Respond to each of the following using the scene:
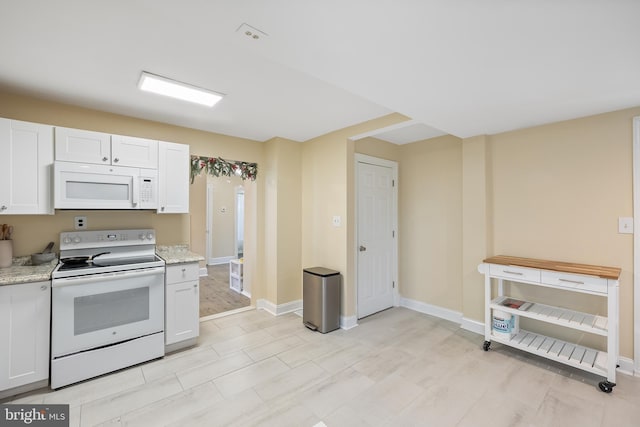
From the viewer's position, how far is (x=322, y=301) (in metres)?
3.27

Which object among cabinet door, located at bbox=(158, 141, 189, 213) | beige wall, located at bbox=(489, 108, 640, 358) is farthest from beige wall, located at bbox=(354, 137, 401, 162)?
cabinet door, located at bbox=(158, 141, 189, 213)

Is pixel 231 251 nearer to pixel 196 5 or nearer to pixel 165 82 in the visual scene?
pixel 165 82

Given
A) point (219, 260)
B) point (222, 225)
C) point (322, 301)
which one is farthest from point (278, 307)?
point (222, 225)

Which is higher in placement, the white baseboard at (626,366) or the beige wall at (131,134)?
the beige wall at (131,134)

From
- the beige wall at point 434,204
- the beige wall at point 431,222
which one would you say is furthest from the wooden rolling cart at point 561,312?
the beige wall at point 431,222

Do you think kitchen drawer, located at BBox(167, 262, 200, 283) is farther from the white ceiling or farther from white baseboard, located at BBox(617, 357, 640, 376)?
white baseboard, located at BBox(617, 357, 640, 376)

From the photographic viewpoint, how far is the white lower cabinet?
2760mm

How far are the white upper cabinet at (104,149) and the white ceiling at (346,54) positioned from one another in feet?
1.10

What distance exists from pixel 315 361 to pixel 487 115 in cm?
283

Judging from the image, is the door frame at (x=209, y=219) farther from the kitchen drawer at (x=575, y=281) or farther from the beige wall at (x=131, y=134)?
the kitchen drawer at (x=575, y=281)

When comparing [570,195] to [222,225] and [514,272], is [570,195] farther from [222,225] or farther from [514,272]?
[222,225]

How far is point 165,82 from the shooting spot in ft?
7.43

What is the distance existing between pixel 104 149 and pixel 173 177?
0.64 m

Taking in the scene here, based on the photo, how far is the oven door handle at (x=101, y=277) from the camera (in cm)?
223
